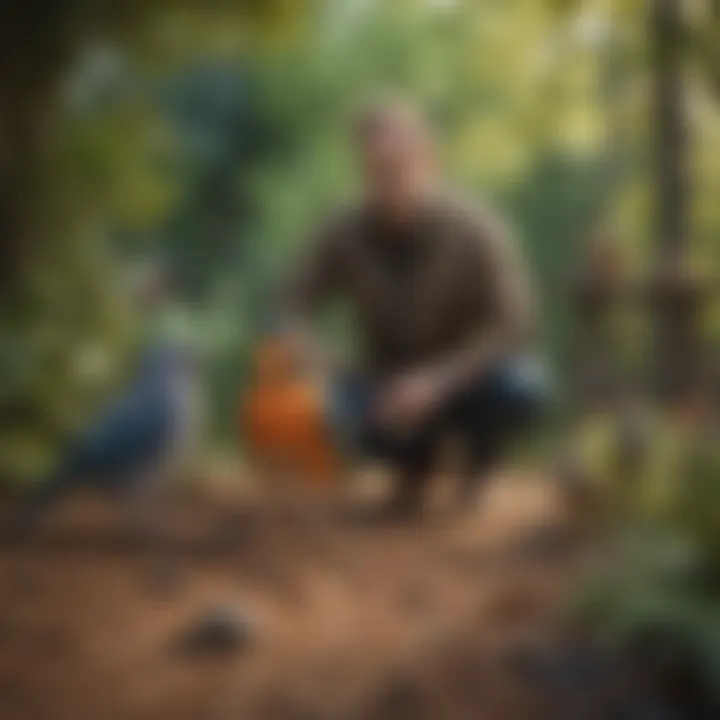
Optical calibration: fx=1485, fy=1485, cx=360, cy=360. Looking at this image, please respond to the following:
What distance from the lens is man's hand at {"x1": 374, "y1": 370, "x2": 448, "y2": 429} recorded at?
50.3 inches

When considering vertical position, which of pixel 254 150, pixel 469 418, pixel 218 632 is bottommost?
pixel 218 632

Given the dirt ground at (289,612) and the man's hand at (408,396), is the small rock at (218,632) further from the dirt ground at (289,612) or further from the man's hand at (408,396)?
the man's hand at (408,396)

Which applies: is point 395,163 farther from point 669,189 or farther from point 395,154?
point 669,189

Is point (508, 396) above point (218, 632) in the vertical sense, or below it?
above

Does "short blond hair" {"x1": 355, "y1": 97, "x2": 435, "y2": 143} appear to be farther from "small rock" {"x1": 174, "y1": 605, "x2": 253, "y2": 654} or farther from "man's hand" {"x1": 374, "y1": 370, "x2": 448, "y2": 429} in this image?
"small rock" {"x1": 174, "y1": 605, "x2": 253, "y2": 654}

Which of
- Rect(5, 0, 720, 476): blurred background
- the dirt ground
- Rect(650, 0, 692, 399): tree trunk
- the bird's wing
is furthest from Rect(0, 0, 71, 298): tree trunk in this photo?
Rect(650, 0, 692, 399): tree trunk

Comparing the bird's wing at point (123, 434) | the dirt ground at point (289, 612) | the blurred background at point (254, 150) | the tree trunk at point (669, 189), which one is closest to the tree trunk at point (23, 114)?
the blurred background at point (254, 150)

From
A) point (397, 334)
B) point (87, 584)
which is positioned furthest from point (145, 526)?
point (397, 334)

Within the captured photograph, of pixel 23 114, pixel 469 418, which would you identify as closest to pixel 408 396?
pixel 469 418

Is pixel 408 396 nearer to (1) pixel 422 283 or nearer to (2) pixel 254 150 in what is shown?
(1) pixel 422 283

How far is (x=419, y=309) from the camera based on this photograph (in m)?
1.29

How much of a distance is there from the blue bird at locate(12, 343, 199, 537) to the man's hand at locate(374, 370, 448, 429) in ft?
0.53

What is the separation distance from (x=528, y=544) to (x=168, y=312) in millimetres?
365

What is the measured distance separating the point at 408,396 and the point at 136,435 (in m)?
0.23
